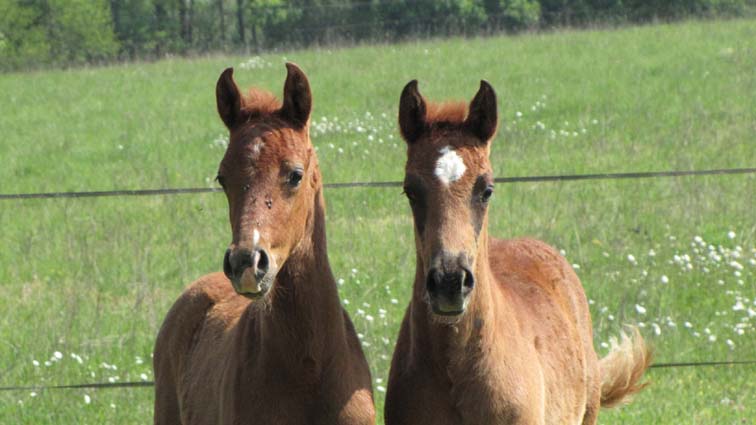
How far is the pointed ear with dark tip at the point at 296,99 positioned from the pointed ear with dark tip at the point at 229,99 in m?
0.20

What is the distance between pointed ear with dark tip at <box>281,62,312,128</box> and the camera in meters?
4.68

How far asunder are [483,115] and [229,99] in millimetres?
1004

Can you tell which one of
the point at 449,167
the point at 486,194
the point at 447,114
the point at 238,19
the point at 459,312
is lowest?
the point at 238,19

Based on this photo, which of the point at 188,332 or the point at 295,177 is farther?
the point at 188,332

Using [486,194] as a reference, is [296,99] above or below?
above

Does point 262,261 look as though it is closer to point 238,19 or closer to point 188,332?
point 188,332

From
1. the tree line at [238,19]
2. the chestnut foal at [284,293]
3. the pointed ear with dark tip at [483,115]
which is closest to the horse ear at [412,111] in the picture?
the pointed ear with dark tip at [483,115]

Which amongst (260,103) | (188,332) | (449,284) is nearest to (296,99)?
(260,103)

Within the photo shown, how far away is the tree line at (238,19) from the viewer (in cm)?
3569

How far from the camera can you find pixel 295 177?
14.7 feet

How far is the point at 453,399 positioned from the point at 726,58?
15.8 m

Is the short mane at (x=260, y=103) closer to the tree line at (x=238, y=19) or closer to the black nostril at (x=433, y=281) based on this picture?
the black nostril at (x=433, y=281)

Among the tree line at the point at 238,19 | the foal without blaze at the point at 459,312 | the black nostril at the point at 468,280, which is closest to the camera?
the black nostril at the point at 468,280

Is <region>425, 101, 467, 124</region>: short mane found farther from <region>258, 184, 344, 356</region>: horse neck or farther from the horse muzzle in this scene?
the horse muzzle
